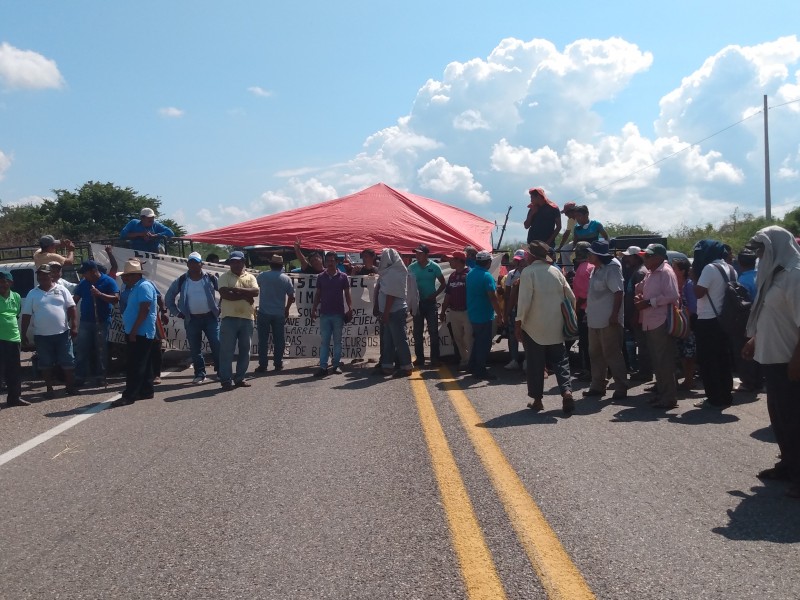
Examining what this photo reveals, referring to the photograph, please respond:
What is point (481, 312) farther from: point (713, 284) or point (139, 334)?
point (139, 334)

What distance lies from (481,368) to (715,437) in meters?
4.53

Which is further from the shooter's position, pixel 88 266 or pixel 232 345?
pixel 88 266

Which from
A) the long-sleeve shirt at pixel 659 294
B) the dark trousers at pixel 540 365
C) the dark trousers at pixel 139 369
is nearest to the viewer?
the dark trousers at pixel 540 365

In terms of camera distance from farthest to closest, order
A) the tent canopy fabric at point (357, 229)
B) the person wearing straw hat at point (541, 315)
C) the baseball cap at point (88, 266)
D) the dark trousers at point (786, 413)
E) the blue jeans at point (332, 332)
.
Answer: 1. the tent canopy fabric at point (357, 229)
2. the blue jeans at point (332, 332)
3. the baseball cap at point (88, 266)
4. the person wearing straw hat at point (541, 315)
5. the dark trousers at point (786, 413)

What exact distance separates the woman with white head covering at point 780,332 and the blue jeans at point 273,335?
8540 millimetres

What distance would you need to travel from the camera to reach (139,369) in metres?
10.6

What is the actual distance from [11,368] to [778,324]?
369 inches

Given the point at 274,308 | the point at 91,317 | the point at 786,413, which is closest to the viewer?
the point at 786,413

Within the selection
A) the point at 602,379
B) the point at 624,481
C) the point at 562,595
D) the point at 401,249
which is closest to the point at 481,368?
the point at 602,379

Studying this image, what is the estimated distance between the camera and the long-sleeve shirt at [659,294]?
30.2ft

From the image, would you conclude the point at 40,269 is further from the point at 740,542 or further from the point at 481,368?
the point at 740,542

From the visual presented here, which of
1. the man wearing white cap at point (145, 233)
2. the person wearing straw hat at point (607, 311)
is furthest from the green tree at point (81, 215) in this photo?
the person wearing straw hat at point (607, 311)

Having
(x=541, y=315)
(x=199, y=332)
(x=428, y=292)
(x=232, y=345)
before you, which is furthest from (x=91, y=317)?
(x=541, y=315)

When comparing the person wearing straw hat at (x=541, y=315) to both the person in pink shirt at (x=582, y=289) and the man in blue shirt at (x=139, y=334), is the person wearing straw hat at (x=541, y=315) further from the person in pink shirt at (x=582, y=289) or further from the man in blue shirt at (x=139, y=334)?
the man in blue shirt at (x=139, y=334)
